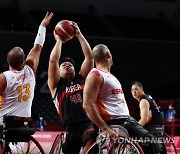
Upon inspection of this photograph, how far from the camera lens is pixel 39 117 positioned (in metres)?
16.6

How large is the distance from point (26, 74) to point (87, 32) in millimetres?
15056

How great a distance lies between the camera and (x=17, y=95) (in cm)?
508

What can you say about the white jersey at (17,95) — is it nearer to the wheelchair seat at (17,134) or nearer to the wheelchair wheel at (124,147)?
the wheelchair seat at (17,134)

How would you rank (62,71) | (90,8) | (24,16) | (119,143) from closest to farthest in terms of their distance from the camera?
(119,143)
(62,71)
(24,16)
(90,8)

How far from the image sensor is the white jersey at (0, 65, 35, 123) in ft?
16.5

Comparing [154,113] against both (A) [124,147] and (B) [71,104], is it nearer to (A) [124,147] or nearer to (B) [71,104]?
(B) [71,104]

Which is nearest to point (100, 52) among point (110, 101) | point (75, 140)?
point (110, 101)

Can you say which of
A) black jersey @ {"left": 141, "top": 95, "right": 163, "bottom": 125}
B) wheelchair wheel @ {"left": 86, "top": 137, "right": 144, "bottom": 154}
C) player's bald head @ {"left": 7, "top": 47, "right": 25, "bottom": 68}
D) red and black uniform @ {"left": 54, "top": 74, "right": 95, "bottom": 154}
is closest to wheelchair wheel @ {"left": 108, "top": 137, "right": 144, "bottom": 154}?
wheelchair wheel @ {"left": 86, "top": 137, "right": 144, "bottom": 154}

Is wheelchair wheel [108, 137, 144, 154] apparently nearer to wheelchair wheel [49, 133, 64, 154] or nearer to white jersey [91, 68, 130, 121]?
white jersey [91, 68, 130, 121]

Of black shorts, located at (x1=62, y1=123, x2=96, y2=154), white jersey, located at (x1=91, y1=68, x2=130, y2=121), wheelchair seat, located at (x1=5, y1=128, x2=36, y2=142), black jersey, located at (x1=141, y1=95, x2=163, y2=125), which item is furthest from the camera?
black jersey, located at (x1=141, y1=95, x2=163, y2=125)

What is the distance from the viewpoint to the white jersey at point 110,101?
Result: 449cm

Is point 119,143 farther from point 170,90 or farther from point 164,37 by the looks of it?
point 164,37

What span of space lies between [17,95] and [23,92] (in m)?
0.08

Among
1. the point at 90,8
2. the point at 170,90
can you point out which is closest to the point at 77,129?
the point at 170,90
